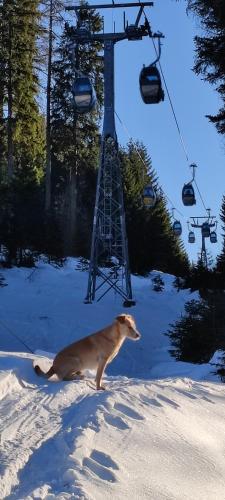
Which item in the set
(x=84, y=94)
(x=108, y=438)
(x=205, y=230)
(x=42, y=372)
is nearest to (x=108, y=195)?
(x=84, y=94)

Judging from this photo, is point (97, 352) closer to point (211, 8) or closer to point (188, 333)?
A: point (211, 8)

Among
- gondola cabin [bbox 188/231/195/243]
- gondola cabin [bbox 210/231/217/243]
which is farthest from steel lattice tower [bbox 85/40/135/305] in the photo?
gondola cabin [bbox 188/231/195/243]

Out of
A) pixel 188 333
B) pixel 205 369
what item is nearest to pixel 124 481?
pixel 205 369

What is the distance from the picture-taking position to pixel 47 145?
38781 millimetres

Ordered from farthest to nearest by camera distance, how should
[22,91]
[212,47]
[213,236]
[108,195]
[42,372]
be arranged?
1. [213,236]
2. [22,91]
3. [108,195]
4. [212,47]
5. [42,372]

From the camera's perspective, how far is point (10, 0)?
36.0m

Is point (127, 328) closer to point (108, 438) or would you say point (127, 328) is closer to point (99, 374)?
point (99, 374)

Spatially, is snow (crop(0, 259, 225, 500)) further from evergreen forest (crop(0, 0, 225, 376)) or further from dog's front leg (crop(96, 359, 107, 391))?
evergreen forest (crop(0, 0, 225, 376))

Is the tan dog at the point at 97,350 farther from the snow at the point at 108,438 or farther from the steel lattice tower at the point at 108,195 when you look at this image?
the steel lattice tower at the point at 108,195

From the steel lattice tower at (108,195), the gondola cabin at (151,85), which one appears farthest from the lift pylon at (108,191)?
the gondola cabin at (151,85)

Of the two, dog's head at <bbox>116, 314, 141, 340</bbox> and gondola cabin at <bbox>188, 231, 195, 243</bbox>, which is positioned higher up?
gondola cabin at <bbox>188, 231, 195, 243</bbox>

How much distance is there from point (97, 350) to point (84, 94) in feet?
32.9

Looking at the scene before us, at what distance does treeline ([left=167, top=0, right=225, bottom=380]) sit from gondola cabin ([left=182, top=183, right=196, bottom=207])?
9.62 feet

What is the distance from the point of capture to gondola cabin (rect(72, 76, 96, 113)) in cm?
1702
